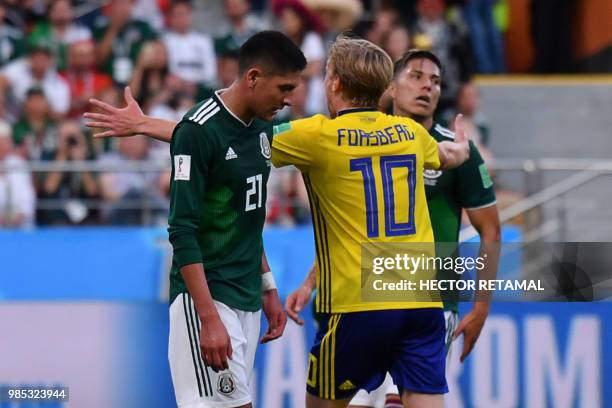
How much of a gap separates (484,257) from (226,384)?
1.96 meters

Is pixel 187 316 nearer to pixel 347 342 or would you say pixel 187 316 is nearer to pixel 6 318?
pixel 347 342

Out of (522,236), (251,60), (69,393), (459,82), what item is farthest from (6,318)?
(459,82)

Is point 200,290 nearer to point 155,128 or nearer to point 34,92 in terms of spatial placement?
point 155,128

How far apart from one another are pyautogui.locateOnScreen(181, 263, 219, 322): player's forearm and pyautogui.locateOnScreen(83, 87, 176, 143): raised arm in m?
0.70

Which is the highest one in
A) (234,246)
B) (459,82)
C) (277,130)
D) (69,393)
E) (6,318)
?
(459,82)

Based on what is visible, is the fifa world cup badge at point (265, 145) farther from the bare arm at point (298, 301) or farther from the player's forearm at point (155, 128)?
the bare arm at point (298, 301)

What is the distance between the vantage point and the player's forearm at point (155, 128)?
578 cm

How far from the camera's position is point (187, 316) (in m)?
5.60

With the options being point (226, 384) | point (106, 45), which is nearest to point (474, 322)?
point (226, 384)

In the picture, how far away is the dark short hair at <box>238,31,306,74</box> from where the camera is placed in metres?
5.55

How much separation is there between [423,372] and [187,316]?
1109 mm

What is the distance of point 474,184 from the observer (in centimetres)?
680

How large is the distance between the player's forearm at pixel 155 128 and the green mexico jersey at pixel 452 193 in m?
1.61

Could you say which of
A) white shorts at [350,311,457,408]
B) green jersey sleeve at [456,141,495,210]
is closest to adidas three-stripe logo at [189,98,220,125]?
green jersey sleeve at [456,141,495,210]
